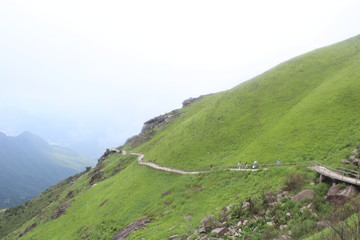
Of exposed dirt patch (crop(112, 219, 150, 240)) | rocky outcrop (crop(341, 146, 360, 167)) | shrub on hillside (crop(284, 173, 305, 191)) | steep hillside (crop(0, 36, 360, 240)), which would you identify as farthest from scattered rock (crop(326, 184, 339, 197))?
exposed dirt patch (crop(112, 219, 150, 240))

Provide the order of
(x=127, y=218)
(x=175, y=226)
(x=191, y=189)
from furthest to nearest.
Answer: (x=127, y=218)
(x=191, y=189)
(x=175, y=226)

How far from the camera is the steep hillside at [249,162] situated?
28594mm

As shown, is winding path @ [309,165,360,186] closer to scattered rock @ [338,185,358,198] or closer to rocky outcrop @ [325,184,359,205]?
scattered rock @ [338,185,358,198]

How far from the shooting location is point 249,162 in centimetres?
4647

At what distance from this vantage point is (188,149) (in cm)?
6894

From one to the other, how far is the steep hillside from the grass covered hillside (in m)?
0.28

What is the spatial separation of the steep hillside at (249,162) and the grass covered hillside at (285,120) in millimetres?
278

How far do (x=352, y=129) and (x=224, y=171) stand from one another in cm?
2165

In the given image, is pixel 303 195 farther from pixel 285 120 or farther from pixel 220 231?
pixel 285 120

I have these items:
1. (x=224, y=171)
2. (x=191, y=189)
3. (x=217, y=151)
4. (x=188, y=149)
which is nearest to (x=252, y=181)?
(x=224, y=171)

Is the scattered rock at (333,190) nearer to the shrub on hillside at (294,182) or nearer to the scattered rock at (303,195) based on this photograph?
the scattered rock at (303,195)

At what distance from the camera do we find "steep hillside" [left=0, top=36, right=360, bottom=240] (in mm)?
28594

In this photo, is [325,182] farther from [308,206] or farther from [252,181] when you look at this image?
[252,181]

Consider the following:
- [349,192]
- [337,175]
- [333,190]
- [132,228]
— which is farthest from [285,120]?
[132,228]
